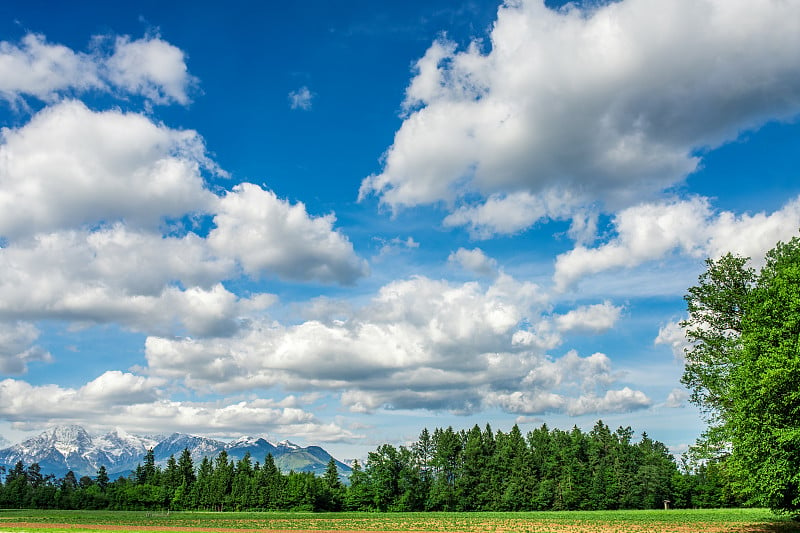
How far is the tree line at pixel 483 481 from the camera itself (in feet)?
388

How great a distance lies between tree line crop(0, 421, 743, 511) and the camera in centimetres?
11812

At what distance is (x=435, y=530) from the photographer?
202ft

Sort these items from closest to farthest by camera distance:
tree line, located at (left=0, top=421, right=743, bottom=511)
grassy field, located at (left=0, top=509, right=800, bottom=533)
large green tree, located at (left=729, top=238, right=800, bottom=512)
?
large green tree, located at (left=729, top=238, right=800, bottom=512) → grassy field, located at (left=0, top=509, right=800, bottom=533) → tree line, located at (left=0, top=421, right=743, bottom=511)

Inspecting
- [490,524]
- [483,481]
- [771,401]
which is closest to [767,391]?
[771,401]

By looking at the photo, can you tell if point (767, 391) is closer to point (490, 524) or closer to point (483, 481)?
point (490, 524)

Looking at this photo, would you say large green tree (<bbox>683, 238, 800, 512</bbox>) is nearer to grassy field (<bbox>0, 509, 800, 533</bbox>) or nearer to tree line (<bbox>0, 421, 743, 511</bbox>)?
grassy field (<bbox>0, 509, 800, 533</bbox>)

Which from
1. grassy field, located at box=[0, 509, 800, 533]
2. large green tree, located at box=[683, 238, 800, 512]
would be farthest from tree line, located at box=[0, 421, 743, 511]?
large green tree, located at box=[683, 238, 800, 512]

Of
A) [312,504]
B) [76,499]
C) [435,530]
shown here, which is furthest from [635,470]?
[76,499]

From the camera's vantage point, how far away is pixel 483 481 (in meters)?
122

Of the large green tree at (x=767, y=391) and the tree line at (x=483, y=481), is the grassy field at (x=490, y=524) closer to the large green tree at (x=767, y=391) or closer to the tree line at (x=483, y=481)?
the large green tree at (x=767, y=391)

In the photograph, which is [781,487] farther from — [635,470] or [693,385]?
[635,470]

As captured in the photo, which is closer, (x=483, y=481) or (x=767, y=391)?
(x=767, y=391)

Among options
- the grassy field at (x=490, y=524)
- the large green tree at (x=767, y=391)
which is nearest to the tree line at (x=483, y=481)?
the grassy field at (x=490, y=524)

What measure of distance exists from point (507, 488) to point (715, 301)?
89.7m
